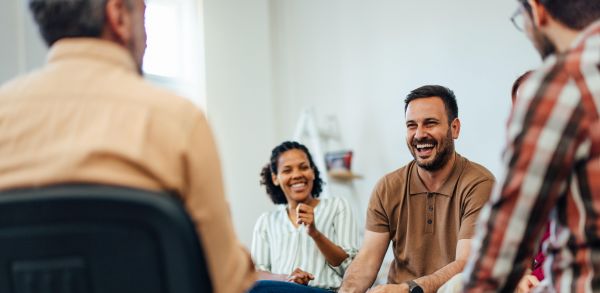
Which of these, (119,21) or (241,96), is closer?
(119,21)

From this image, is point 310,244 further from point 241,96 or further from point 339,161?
point 241,96

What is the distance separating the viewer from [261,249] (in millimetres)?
3176

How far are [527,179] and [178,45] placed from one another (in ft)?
12.4

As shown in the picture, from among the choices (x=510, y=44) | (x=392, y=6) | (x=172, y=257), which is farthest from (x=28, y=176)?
(x=392, y=6)

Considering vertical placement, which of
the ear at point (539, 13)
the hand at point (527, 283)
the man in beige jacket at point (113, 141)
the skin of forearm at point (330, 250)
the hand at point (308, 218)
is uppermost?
the ear at point (539, 13)

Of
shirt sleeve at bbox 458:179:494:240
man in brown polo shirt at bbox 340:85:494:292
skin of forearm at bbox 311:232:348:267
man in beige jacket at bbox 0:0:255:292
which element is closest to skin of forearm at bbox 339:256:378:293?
man in brown polo shirt at bbox 340:85:494:292

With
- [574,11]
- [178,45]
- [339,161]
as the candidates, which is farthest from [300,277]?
[178,45]

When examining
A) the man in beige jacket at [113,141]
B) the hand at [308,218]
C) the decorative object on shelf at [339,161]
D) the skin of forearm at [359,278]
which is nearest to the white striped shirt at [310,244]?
the hand at [308,218]

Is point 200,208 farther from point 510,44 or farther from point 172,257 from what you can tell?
point 510,44

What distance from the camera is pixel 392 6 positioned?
4207 millimetres

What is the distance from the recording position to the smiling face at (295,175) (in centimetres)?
315

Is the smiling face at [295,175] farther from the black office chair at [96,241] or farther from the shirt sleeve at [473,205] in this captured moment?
the black office chair at [96,241]

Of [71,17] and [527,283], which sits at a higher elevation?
[71,17]

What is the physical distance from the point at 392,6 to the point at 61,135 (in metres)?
3.35
